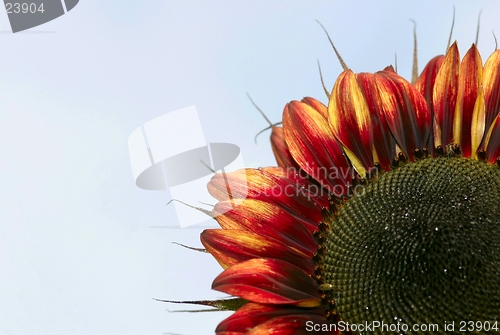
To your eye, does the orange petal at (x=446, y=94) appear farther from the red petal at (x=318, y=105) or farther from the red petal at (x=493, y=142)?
the red petal at (x=318, y=105)

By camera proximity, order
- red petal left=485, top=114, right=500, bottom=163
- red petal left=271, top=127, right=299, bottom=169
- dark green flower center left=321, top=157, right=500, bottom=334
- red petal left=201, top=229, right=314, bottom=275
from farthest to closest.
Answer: red petal left=271, top=127, right=299, bottom=169 → red petal left=485, top=114, right=500, bottom=163 → red petal left=201, top=229, right=314, bottom=275 → dark green flower center left=321, top=157, right=500, bottom=334

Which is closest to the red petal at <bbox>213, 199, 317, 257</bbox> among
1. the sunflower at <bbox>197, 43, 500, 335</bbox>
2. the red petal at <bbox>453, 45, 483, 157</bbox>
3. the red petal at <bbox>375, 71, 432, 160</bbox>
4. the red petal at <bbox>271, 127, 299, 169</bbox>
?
the sunflower at <bbox>197, 43, 500, 335</bbox>

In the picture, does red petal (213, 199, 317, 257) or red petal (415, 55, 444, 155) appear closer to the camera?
red petal (213, 199, 317, 257)

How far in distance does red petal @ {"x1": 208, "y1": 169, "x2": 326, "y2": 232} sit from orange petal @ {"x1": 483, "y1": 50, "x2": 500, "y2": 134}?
535mm

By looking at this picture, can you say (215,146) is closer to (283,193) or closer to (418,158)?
(283,193)

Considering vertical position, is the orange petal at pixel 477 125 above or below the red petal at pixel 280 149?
below

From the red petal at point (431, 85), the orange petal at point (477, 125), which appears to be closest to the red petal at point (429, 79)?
the red petal at point (431, 85)

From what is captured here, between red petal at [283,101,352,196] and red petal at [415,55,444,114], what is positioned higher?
red petal at [415,55,444,114]

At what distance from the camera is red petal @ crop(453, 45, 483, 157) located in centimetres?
157

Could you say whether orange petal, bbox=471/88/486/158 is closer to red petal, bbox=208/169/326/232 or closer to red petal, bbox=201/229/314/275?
red petal, bbox=208/169/326/232

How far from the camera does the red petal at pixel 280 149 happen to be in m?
1.77

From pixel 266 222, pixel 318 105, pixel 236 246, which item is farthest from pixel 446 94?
pixel 236 246

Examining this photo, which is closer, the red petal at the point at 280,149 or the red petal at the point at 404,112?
the red petal at the point at 404,112

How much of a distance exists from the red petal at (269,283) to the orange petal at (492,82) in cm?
67
